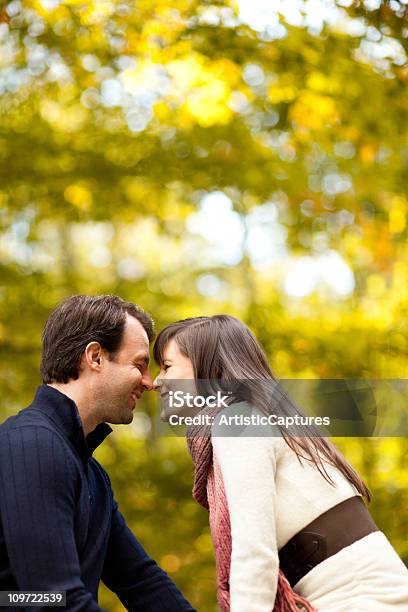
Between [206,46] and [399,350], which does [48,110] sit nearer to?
[206,46]

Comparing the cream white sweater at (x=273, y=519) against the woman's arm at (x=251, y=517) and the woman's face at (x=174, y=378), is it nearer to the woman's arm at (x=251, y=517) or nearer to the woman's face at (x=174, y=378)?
the woman's arm at (x=251, y=517)

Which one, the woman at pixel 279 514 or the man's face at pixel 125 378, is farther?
the man's face at pixel 125 378

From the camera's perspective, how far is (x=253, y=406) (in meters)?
1.66

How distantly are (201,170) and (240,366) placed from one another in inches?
102

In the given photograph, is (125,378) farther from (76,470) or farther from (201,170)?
(201,170)

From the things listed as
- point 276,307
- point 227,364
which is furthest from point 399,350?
point 227,364

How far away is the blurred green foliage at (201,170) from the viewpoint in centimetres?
402

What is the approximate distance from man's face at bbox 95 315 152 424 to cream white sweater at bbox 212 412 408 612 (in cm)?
31

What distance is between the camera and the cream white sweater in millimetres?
1474

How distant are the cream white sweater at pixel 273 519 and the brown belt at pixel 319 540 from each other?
1 centimetres

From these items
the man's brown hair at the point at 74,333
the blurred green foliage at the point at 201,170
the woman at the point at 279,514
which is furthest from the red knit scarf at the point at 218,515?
the blurred green foliage at the point at 201,170
